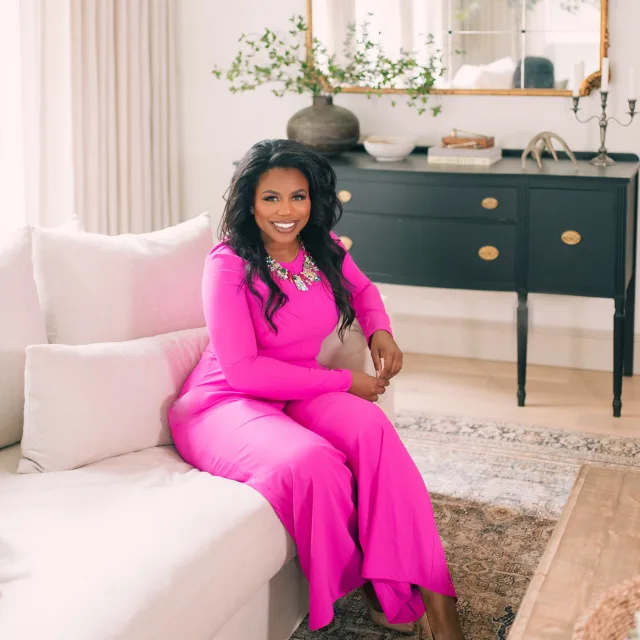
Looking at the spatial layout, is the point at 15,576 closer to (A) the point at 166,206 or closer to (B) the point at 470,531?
(B) the point at 470,531

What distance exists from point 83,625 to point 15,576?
196mm

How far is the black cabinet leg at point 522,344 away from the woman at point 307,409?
45.2 inches

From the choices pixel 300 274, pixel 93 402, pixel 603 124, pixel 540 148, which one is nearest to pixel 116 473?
pixel 93 402

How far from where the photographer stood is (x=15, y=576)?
163 cm

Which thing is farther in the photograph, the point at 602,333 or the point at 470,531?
the point at 602,333

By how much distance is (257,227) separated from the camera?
2316 mm

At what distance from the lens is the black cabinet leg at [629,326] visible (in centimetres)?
377

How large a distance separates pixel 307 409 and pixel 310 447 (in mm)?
240

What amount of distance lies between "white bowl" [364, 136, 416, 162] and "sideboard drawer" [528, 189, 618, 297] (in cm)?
58

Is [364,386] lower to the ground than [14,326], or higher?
lower

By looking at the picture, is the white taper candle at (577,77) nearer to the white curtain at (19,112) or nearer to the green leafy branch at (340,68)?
the green leafy branch at (340,68)

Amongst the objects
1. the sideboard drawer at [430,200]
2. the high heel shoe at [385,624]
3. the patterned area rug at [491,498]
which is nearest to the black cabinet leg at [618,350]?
the patterned area rug at [491,498]

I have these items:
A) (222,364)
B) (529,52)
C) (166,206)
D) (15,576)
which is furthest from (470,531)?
(166,206)

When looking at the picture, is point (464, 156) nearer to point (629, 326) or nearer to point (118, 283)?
point (629, 326)
